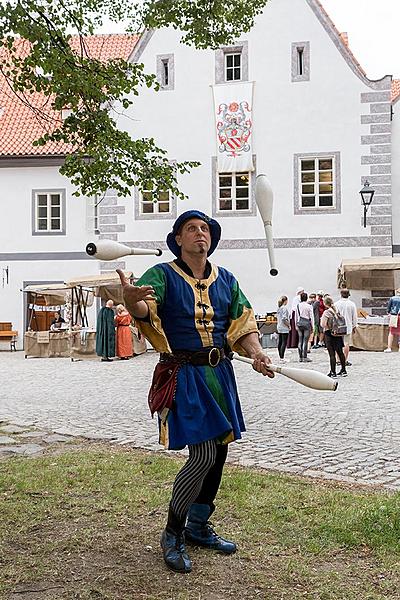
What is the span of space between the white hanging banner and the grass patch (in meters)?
17.4

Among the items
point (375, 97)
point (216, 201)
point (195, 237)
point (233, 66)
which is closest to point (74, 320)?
point (216, 201)

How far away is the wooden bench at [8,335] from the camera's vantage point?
24719 mm

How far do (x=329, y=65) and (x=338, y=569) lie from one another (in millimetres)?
20163

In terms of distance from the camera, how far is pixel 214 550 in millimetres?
3988

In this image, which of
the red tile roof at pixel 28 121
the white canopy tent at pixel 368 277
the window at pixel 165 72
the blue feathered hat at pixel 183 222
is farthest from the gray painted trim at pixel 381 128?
the blue feathered hat at pixel 183 222

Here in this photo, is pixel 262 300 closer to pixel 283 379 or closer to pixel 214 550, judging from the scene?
pixel 283 379

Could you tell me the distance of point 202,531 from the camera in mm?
4035

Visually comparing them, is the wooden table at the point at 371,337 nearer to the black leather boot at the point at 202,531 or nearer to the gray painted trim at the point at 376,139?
the gray painted trim at the point at 376,139

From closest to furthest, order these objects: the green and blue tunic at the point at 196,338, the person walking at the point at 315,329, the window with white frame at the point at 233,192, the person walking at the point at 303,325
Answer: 1. the green and blue tunic at the point at 196,338
2. the person walking at the point at 303,325
3. the person walking at the point at 315,329
4. the window with white frame at the point at 233,192

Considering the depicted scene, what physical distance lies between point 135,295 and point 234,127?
19576mm

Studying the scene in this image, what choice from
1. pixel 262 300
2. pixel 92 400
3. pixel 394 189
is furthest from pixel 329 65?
pixel 92 400

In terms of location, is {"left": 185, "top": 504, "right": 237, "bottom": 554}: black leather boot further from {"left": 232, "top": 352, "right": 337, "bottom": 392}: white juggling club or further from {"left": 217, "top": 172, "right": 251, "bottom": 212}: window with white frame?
{"left": 217, "top": 172, "right": 251, "bottom": 212}: window with white frame

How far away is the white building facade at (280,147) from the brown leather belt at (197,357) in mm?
17759

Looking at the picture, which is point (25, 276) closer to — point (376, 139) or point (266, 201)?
point (376, 139)
